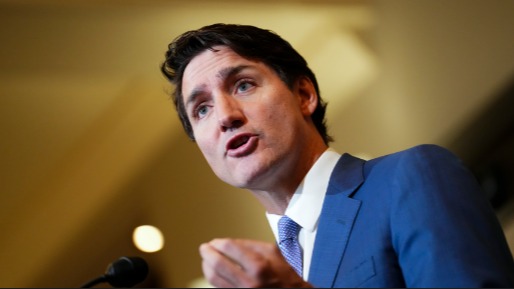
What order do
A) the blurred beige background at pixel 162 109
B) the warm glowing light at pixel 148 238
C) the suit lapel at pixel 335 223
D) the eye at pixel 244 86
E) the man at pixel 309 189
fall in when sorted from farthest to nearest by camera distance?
the warm glowing light at pixel 148 238 → the blurred beige background at pixel 162 109 → the eye at pixel 244 86 → the suit lapel at pixel 335 223 → the man at pixel 309 189

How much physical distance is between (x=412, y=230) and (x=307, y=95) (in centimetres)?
50

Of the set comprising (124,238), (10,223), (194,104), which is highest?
(194,104)

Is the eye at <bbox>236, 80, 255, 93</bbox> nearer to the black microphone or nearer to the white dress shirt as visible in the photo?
the white dress shirt

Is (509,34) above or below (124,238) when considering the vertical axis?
above

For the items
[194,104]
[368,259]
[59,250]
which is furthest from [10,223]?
[368,259]

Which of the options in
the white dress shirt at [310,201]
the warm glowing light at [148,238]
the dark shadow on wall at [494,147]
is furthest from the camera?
the warm glowing light at [148,238]

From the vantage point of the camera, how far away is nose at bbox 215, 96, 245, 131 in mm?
1152

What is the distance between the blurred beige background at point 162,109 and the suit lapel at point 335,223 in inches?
40.1

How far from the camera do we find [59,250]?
8.52ft

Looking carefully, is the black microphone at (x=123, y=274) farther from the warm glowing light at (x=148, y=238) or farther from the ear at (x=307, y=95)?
the warm glowing light at (x=148, y=238)

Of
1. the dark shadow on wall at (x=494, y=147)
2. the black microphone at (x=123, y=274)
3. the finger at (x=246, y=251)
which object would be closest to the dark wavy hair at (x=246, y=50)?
the black microphone at (x=123, y=274)

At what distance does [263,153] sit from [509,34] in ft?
4.06

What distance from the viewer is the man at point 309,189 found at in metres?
0.80

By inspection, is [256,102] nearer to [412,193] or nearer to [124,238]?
[412,193]
